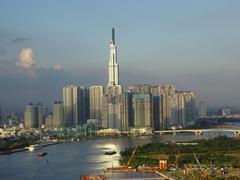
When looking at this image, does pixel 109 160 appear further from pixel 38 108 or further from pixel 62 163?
pixel 38 108

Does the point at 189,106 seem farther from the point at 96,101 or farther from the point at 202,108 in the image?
the point at 202,108

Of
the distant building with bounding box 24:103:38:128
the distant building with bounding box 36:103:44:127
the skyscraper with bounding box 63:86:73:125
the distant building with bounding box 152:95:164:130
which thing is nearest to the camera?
the distant building with bounding box 152:95:164:130

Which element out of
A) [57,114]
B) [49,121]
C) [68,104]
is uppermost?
[68,104]

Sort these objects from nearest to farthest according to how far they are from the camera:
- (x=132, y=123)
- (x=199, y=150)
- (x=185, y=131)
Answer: (x=199, y=150)
(x=185, y=131)
(x=132, y=123)

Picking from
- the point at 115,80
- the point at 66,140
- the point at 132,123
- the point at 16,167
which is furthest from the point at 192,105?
the point at 16,167

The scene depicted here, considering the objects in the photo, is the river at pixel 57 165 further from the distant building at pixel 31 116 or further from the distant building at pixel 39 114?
the distant building at pixel 39 114

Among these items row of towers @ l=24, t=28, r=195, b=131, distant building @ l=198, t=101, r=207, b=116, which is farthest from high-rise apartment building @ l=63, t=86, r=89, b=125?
distant building @ l=198, t=101, r=207, b=116

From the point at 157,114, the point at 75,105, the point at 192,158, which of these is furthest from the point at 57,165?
the point at 75,105

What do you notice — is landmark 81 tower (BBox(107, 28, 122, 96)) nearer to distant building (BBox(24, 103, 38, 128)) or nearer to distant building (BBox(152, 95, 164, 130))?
distant building (BBox(152, 95, 164, 130))
